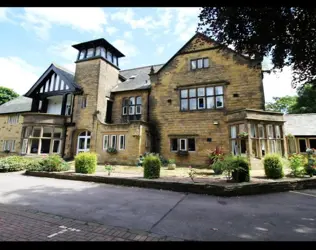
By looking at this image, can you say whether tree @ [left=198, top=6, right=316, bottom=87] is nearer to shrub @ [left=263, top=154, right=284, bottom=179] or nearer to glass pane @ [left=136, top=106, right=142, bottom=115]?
shrub @ [left=263, top=154, right=284, bottom=179]

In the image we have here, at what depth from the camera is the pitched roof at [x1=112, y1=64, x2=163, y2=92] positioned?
67.4 ft

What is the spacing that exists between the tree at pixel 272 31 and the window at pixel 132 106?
12.8 meters

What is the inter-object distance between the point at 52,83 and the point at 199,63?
16386mm

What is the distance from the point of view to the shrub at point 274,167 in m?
9.75

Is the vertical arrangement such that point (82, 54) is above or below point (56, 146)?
above

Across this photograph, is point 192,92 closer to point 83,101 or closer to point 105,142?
point 105,142

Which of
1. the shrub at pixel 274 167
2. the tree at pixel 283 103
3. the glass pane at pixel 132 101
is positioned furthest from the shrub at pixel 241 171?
the tree at pixel 283 103

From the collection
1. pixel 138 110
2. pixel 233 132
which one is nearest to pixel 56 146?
pixel 138 110

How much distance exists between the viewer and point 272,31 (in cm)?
628

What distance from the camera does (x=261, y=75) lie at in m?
15.4

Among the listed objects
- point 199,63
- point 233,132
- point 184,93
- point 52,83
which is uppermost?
point 199,63

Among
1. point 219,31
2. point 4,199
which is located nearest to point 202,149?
point 219,31

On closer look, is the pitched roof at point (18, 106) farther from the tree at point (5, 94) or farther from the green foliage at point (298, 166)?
the green foliage at point (298, 166)
